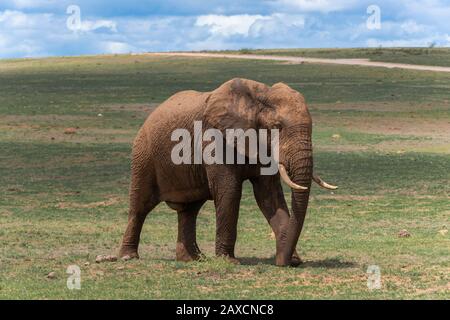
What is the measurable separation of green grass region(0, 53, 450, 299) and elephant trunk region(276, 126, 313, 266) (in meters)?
0.51

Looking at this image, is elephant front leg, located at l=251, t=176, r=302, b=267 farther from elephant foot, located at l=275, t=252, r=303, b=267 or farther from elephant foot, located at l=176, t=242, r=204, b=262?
elephant foot, located at l=176, t=242, r=204, b=262

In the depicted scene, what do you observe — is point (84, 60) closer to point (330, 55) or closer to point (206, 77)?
point (330, 55)

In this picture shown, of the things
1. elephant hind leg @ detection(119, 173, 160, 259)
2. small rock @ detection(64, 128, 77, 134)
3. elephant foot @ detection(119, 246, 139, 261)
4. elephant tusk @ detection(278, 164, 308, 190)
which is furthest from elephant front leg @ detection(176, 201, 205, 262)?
small rock @ detection(64, 128, 77, 134)

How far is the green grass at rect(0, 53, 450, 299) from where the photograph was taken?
11992 millimetres

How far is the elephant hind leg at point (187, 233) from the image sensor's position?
1447 centimetres

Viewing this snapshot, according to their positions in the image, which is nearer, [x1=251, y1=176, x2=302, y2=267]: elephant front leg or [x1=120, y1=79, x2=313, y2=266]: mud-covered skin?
[x1=120, y1=79, x2=313, y2=266]: mud-covered skin

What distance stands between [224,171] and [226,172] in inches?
1.2

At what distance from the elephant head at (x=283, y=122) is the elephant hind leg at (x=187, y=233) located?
163cm

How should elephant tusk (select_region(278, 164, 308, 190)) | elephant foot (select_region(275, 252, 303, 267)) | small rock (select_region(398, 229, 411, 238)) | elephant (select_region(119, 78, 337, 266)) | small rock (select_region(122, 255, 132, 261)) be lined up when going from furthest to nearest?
small rock (select_region(398, 229, 411, 238)) → small rock (select_region(122, 255, 132, 261)) → elephant foot (select_region(275, 252, 303, 267)) → elephant (select_region(119, 78, 337, 266)) → elephant tusk (select_region(278, 164, 308, 190))

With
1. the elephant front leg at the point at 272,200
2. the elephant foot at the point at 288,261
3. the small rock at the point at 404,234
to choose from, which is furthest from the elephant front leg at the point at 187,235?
the small rock at the point at 404,234

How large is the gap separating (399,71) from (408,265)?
4710 cm

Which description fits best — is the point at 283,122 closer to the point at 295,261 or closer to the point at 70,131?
the point at 295,261

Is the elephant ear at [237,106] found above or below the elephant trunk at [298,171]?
above

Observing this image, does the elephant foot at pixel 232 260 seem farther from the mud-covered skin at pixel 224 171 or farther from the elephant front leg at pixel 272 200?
the elephant front leg at pixel 272 200
